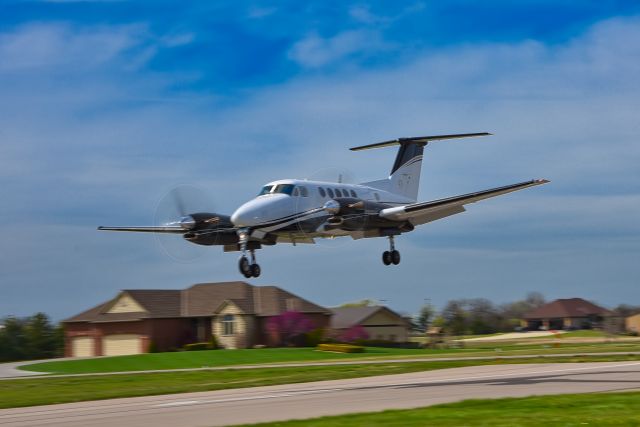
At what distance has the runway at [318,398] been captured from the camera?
2100 cm

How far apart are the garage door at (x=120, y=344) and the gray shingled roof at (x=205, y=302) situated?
1.62 meters

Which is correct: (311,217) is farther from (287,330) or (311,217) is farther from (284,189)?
(287,330)

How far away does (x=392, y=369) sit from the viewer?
39625mm

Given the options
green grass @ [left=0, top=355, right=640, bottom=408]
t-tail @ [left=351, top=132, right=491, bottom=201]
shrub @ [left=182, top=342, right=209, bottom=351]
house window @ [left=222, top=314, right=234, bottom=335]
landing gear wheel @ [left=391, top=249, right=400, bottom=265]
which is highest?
t-tail @ [left=351, top=132, right=491, bottom=201]

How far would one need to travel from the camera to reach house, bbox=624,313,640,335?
126375mm

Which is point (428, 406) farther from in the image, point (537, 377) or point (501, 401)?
point (537, 377)

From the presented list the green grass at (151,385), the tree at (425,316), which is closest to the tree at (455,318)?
the tree at (425,316)

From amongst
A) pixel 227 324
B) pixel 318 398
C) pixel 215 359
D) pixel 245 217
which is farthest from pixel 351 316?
pixel 318 398

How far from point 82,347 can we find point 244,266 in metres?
52.9

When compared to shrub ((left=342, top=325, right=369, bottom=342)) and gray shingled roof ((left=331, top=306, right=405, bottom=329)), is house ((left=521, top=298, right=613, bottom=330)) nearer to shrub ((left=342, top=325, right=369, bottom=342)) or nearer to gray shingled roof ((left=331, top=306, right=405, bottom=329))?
gray shingled roof ((left=331, top=306, right=405, bottom=329))

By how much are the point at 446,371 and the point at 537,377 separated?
6615 millimetres

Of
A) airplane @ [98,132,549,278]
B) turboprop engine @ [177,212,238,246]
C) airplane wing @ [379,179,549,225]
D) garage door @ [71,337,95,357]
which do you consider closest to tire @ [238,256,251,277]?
airplane @ [98,132,549,278]

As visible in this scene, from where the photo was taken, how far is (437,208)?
35.5 meters

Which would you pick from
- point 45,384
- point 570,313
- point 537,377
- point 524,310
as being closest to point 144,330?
point 45,384
